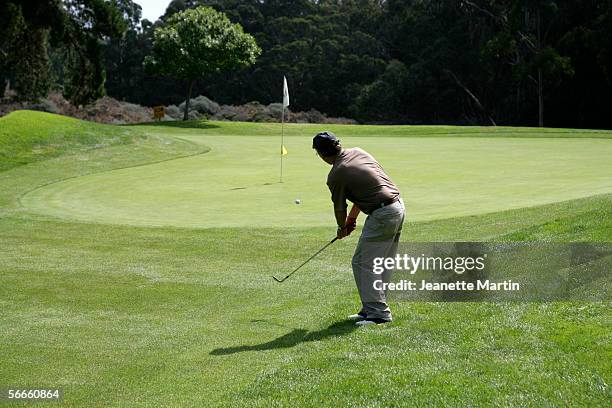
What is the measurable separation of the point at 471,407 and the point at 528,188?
517 inches

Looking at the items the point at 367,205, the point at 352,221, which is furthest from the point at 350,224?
the point at 367,205

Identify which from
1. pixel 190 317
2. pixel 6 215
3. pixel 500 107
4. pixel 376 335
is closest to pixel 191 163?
pixel 6 215

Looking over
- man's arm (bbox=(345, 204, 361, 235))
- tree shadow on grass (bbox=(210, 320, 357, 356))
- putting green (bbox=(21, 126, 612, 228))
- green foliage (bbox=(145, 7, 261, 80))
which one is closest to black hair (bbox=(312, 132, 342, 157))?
man's arm (bbox=(345, 204, 361, 235))

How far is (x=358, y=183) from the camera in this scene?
7535mm

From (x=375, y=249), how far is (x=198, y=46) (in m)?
44.5

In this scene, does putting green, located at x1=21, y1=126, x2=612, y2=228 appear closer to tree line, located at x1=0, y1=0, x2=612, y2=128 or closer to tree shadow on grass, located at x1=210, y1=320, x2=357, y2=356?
tree shadow on grass, located at x1=210, y1=320, x2=357, y2=356

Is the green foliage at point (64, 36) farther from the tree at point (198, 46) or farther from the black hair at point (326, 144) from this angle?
the black hair at point (326, 144)

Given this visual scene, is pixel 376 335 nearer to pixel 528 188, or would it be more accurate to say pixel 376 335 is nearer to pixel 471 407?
pixel 471 407

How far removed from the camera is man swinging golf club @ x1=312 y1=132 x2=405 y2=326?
7523 mm

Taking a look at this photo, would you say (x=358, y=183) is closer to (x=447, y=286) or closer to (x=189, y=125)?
(x=447, y=286)

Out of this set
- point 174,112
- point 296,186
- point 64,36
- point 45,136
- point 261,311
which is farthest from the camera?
point 174,112

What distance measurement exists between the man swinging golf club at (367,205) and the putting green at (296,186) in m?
6.75

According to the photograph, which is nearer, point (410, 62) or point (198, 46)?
point (198, 46)

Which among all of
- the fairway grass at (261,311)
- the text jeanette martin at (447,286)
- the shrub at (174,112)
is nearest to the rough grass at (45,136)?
the fairway grass at (261,311)
